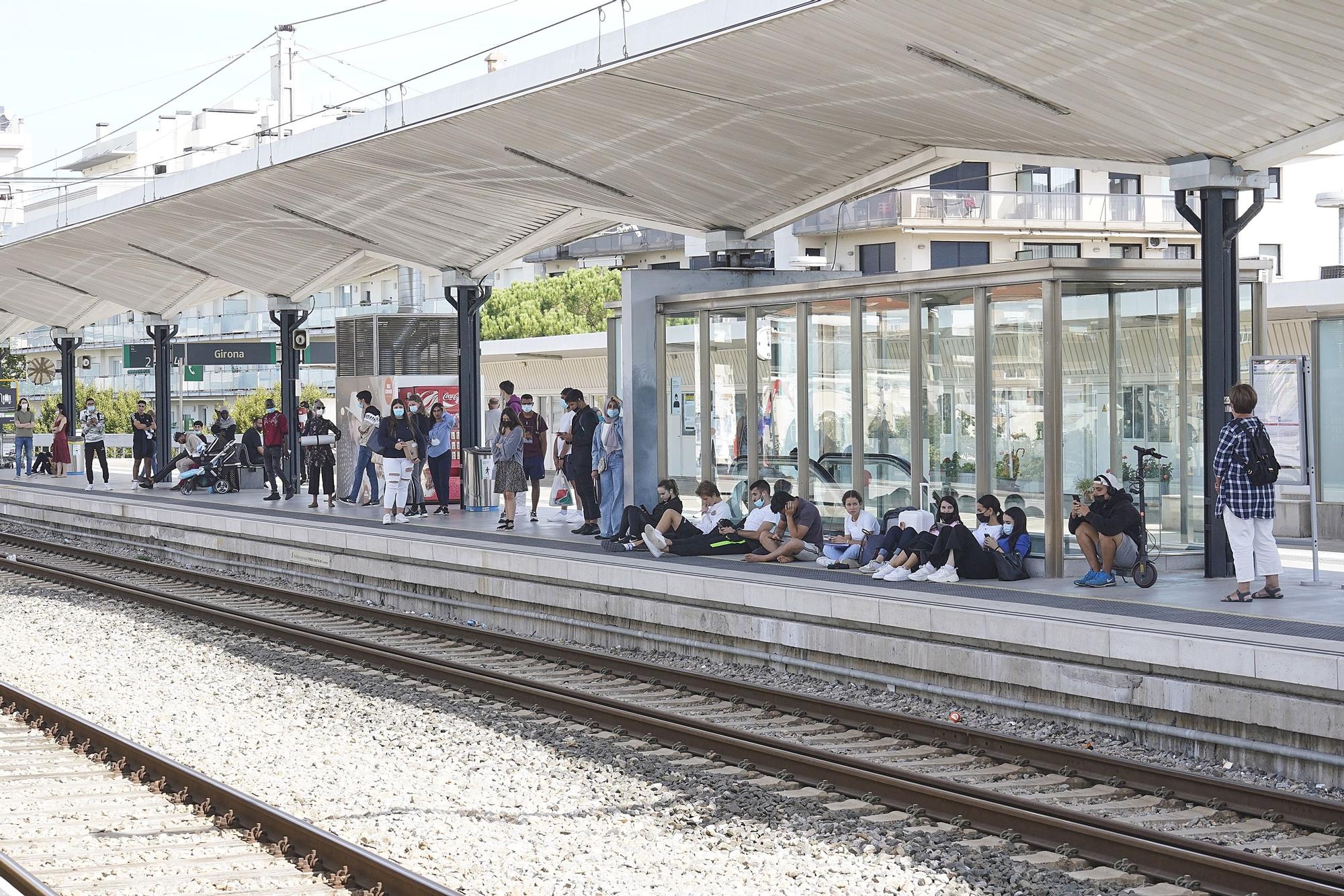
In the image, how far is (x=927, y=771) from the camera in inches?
370

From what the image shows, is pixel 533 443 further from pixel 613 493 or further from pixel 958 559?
pixel 958 559

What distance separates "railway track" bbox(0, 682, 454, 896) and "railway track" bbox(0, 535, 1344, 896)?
269 cm

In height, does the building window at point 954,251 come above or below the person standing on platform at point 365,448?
above

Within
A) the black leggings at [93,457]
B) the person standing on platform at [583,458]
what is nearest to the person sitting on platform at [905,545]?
the person standing on platform at [583,458]

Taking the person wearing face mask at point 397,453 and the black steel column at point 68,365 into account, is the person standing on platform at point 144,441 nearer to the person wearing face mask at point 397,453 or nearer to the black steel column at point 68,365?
the black steel column at point 68,365

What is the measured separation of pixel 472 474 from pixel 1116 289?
12188 millimetres

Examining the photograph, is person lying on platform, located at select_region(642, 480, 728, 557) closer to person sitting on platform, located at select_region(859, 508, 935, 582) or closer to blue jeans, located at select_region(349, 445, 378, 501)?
person sitting on platform, located at select_region(859, 508, 935, 582)

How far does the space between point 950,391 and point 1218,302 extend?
273cm

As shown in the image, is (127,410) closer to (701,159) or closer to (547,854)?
(701,159)

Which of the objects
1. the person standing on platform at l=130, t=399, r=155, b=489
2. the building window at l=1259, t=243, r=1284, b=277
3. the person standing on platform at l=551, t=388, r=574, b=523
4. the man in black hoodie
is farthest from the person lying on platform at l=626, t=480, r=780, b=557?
the building window at l=1259, t=243, r=1284, b=277

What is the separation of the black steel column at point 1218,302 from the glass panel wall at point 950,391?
2194 millimetres

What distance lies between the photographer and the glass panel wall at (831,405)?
15.9 m

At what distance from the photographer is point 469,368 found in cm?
2362

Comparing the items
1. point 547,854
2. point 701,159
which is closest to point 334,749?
point 547,854
